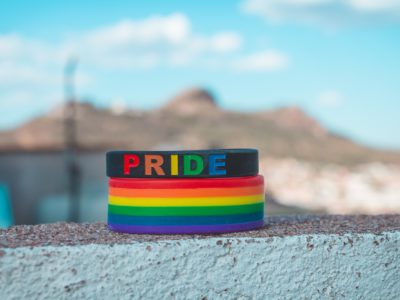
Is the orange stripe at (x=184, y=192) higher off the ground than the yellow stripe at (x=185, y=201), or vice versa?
the orange stripe at (x=184, y=192)

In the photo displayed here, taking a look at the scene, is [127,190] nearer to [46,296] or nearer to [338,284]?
[46,296]

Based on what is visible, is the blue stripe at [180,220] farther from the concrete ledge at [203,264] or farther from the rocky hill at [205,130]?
the rocky hill at [205,130]

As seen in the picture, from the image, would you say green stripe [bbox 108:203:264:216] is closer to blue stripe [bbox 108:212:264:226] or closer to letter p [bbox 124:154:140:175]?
blue stripe [bbox 108:212:264:226]

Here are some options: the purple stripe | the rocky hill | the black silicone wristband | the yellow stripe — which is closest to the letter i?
the black silicone wristband

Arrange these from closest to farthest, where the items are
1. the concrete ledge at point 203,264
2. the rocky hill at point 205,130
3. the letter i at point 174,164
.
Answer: the concrete ledge at point 203,264
the letter i at point 174,164
the rocky hill at point 205,130

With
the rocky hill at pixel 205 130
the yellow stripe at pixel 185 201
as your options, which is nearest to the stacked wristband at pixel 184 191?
the yellow stripe at pixel 185 201

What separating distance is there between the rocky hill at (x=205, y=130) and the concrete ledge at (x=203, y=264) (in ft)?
105

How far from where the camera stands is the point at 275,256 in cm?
251

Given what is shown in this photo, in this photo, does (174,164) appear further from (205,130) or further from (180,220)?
(205,130)

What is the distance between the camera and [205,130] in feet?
154

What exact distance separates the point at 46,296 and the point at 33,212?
13.9m

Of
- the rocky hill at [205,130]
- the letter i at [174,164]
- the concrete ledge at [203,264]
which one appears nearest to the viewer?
the concrete ledge at [203,264]

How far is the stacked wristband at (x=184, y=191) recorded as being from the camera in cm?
265

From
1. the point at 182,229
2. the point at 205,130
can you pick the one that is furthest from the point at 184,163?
the point at 205,130
